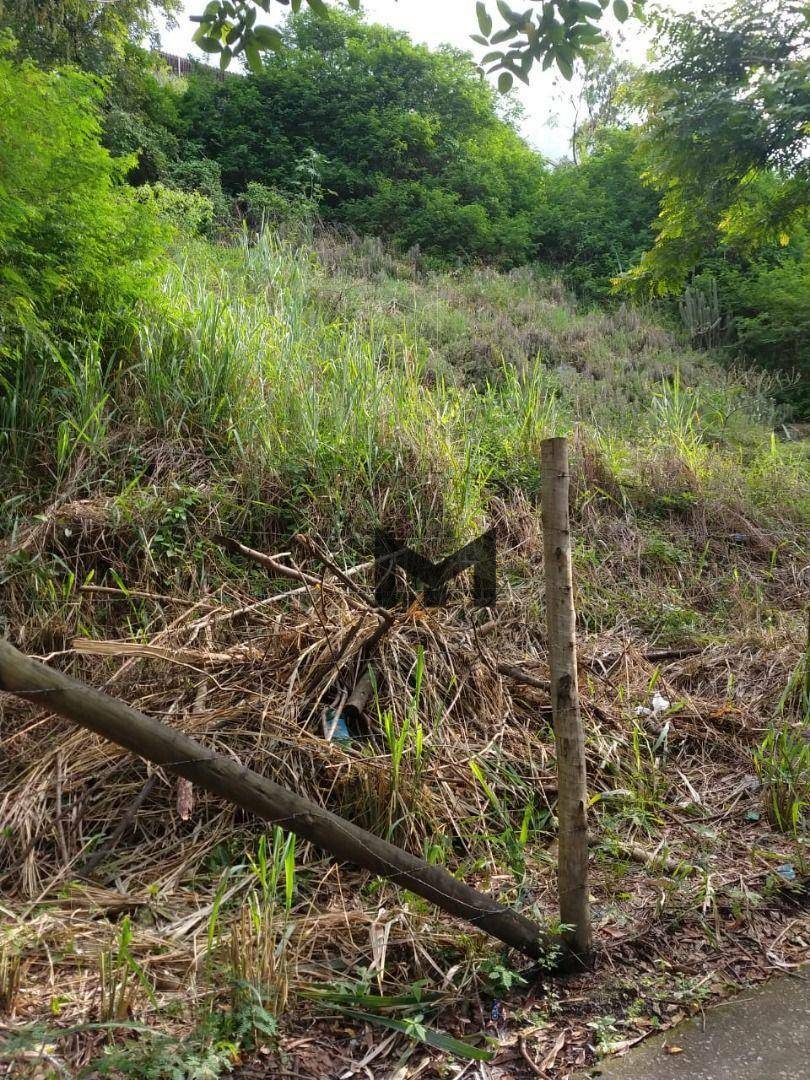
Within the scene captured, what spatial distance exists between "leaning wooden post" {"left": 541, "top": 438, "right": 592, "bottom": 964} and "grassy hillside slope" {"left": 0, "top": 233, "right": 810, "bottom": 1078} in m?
0.18

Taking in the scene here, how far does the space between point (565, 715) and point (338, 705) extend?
110 centimetres

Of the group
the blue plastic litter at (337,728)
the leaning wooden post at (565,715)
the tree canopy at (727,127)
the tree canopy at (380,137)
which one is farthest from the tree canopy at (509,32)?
the tree canopy at (380,137)

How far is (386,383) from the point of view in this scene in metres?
4.95

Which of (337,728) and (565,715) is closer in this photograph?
(565,715)

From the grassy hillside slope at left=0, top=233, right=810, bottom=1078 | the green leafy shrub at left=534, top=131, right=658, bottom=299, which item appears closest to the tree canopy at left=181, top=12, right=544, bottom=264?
the green leafy shrub at left=534, top=131, right=658, bottom=299

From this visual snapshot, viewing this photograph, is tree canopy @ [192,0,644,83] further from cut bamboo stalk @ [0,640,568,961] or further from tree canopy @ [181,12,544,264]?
tree canopy @ [181,12,544,264]

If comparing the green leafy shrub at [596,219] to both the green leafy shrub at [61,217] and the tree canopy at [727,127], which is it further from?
the green leafy shrub at [61,217]

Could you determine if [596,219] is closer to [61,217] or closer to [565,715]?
[61,217]

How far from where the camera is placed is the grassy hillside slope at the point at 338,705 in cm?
198

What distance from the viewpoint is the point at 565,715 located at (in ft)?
7.18

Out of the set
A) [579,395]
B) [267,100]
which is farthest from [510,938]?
[267,100]

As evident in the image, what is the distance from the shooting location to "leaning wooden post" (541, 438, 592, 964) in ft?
7.05

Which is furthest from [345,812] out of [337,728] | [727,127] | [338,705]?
[727,127]

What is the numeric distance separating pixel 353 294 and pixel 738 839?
6.57 metres
